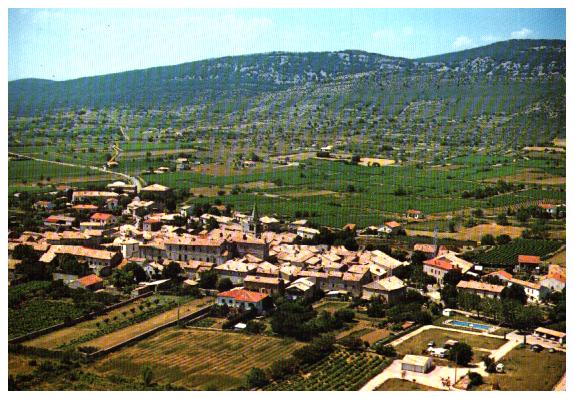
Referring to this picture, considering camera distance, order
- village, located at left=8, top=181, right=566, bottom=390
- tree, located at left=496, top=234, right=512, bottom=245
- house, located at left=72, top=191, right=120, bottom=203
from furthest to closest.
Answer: house, located at left=72, top=191, right=120, bottom=203 → tree, located at left=496, top=234, right=512, bottom=245 → village, located at left=8, top=181, right=566, bottom=390

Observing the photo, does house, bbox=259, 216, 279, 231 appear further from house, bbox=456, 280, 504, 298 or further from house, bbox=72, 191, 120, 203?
house, bbox=456, 280, 504, 298

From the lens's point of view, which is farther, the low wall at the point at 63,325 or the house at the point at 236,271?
the house at the point at 236,271

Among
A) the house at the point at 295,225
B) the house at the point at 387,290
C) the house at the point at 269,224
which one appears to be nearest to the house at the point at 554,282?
the house at the point at 387,290

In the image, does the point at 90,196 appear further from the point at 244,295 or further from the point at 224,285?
the point at 244,295

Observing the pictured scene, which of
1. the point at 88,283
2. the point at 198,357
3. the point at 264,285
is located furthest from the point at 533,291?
the point at 88,283

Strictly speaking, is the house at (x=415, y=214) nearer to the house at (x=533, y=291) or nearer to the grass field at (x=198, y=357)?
the house at (x=533, y=291)


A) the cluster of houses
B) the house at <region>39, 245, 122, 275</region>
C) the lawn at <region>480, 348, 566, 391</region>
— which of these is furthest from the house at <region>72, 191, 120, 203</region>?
the lawn at <region>480, 348, 566, 391</region>
